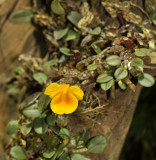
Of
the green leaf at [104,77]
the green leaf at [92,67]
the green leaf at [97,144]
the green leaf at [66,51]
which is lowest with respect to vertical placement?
the green leaf at [97,144]

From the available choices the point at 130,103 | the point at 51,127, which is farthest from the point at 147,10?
the point at 51,127

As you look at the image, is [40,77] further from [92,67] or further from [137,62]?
[137,62]

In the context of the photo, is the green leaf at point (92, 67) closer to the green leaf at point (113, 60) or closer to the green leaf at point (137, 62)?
the green leaf at point (113, 60)

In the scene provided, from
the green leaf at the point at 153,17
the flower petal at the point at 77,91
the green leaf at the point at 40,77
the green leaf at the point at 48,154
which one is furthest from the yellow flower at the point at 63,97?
the green leaf at the point at 153,17

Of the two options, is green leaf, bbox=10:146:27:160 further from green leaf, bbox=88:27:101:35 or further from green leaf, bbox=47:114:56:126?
green leaf, bbox=88:27:101:35

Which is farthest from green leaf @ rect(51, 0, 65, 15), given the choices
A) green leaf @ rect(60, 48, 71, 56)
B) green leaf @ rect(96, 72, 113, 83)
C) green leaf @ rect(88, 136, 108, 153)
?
green leaf @ rect(88, 136, 108, 153)
